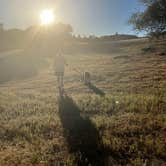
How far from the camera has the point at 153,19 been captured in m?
20.9

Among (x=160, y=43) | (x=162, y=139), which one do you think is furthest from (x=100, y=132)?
(x=160, y=43)

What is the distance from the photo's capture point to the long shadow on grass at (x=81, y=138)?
8.52 meters

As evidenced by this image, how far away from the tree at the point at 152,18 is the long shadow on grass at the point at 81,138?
33.0ft

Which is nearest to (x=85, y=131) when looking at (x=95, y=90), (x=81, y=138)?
(x=81, y=138)

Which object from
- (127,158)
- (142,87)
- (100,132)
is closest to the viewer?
(127,158)

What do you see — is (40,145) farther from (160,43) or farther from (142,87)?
(160,43)

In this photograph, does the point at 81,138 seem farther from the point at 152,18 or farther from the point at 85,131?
the point at 152,18

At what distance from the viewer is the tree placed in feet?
66.5

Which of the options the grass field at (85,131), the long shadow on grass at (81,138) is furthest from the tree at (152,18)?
the long shadow on grass at (81,138)

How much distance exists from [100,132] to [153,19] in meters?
12.9

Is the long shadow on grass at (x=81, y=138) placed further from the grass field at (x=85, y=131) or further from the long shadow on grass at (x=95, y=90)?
the long shadow on grass at (x=95, y=90)

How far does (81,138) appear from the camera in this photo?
33.8ft

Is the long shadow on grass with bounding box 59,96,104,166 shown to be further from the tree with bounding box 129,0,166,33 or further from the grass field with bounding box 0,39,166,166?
the tree with bounding box 129,0,166,33

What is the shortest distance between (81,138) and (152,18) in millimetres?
13527
